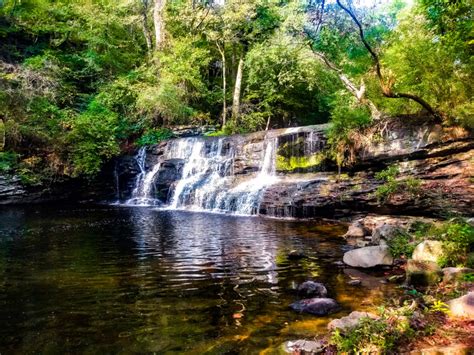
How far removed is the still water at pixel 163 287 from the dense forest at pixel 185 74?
19.8 ft

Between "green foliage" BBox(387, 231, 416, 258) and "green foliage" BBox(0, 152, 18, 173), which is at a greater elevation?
"green foliage" BBox(0, 152, 18, 173)

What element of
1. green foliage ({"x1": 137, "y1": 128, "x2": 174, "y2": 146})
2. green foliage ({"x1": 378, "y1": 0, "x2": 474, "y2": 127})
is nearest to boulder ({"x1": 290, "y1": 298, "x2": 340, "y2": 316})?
green foliage ({"x1": 378, "y1": 0, "x2": 474, "y2": 127})

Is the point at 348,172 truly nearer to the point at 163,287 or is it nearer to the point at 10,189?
the point at 163,287

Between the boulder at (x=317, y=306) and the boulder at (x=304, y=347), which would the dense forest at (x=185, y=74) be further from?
the boulder at (x=304, y=347)

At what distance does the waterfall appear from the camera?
19272 millimetres

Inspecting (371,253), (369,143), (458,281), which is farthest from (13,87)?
(458,281)

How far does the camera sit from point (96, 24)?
25.4 meters

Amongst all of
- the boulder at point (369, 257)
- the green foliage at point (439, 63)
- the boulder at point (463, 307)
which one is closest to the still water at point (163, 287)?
the boulder at point (369, 257)

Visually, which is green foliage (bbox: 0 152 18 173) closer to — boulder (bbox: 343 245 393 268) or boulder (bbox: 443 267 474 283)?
boulder (bbox: 343 245 393 268)

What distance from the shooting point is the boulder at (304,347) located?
13.6ft

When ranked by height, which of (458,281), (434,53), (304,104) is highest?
(304,104)

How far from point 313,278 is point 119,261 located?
13.8 feet

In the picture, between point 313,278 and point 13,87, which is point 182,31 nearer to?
point 13,87

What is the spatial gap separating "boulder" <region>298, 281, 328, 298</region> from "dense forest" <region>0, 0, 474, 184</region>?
A: 24.9 ft
